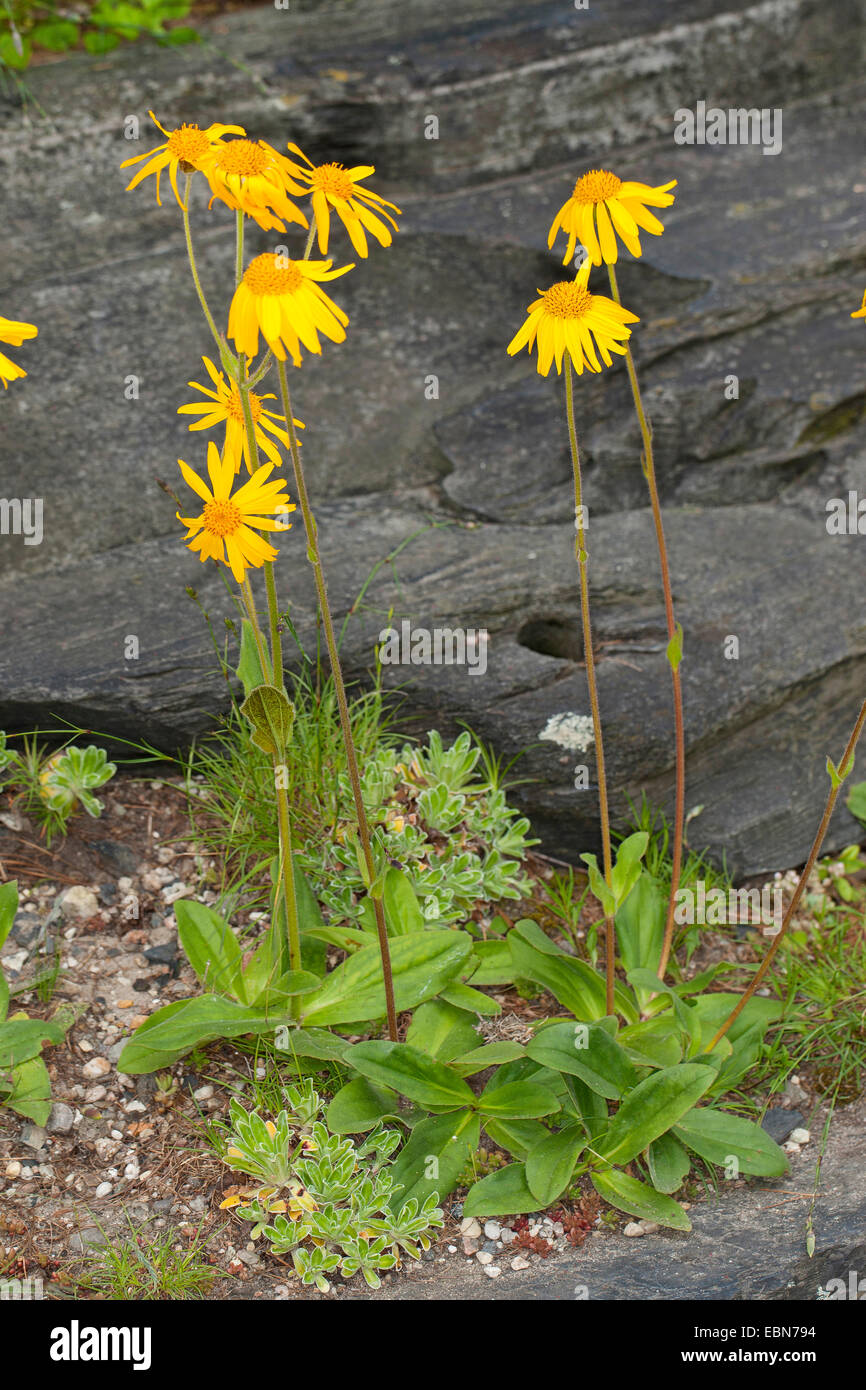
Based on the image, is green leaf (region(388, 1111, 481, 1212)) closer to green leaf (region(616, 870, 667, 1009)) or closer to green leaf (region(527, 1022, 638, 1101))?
green leaf (region(527, 1022, 638, 1101))

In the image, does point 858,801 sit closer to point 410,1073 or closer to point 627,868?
point 627,868

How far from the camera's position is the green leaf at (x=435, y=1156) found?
268 centimetres

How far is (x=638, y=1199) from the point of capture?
8.74 feet

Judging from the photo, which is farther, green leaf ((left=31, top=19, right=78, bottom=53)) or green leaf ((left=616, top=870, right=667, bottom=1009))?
green leaf ((left=31, top=19, right=78, bottom=53))

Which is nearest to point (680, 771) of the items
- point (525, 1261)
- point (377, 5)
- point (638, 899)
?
point (638, 899)

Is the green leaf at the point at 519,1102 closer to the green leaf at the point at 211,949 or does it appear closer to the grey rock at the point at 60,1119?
the green leaf at the point at 211,949

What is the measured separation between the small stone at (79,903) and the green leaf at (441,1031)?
102 cm

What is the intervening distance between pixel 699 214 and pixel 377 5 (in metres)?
1.93

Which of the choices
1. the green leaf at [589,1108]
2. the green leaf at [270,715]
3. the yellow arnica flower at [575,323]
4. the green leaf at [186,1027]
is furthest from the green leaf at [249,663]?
the green leaf at [589,1108]

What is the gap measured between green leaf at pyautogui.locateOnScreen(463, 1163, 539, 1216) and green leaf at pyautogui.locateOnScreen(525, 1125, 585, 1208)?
0.10ft

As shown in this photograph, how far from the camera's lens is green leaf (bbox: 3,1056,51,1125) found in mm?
2750

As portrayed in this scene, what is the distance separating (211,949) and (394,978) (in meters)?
0.47

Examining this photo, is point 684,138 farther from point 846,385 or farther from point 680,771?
point 680,771

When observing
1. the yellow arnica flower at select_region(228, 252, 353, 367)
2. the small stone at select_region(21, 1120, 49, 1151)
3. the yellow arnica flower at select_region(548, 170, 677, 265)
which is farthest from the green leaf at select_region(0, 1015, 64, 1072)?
the yellow arnica flower at select_region(548, 170, 677, 265)
